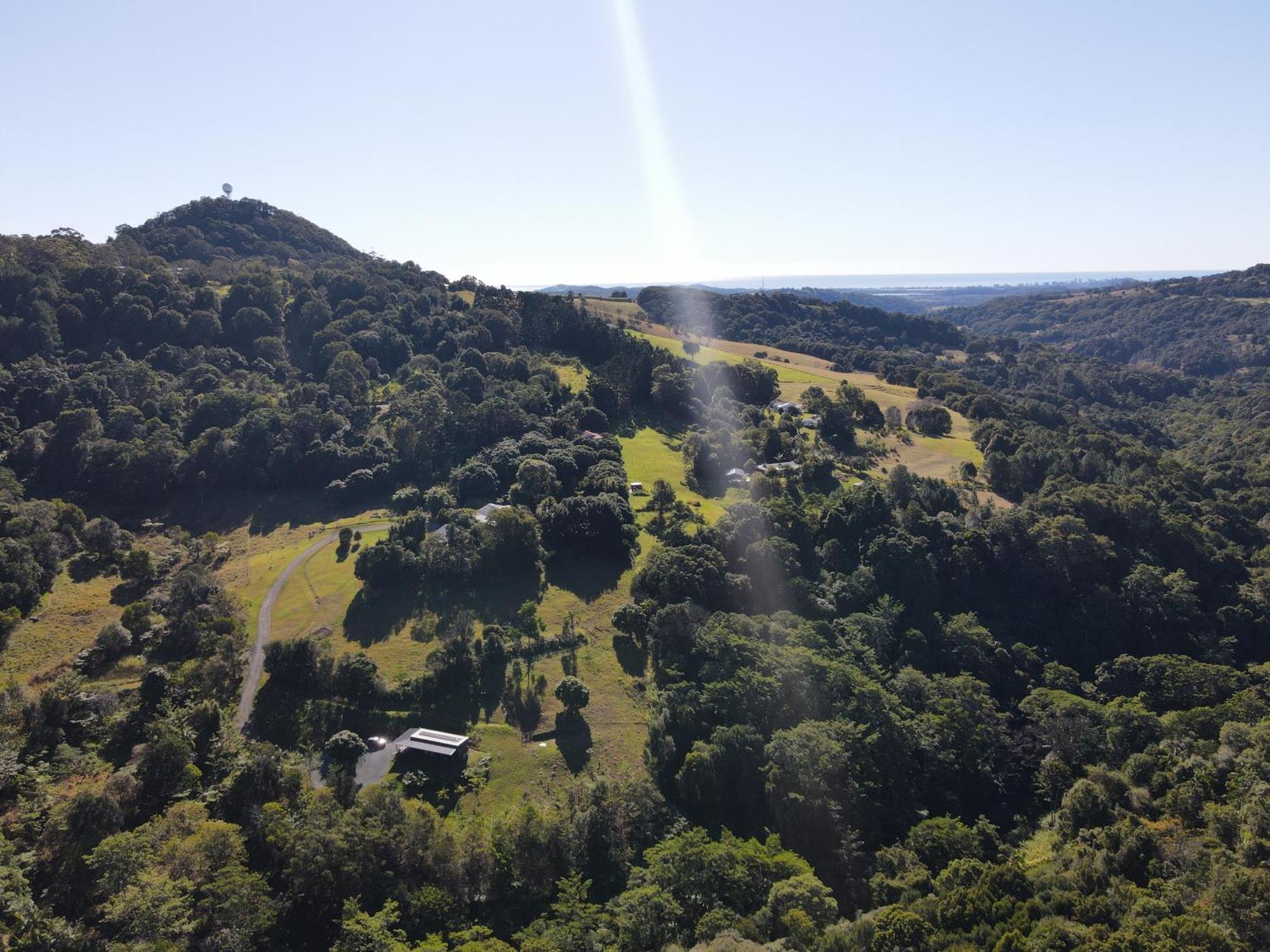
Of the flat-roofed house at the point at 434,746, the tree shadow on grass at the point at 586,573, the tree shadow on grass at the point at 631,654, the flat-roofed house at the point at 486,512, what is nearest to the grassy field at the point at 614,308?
the flat-roofed house at the point at 486,512

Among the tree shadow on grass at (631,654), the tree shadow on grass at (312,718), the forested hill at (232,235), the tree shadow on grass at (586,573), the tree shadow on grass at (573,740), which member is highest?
the forested hill at (232,235)

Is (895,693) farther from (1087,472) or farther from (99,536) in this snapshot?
(99,536)

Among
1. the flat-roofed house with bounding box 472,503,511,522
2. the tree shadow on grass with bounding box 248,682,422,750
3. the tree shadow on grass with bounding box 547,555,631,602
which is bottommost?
the tree shadow on grass with bounding box 248,682,422,750

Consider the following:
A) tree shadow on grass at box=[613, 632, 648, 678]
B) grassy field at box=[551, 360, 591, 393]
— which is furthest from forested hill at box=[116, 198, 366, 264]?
tree shadow on grass at box=[613, 632, 648, 678]

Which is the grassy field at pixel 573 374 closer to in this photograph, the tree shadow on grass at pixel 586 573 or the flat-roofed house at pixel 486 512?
the flat-roofed house at pixel 486 512

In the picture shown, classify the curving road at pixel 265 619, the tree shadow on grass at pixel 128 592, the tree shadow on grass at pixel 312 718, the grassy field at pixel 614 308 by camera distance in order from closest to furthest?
the tree shadow on grass at pixel 312 718, the curving road at pixel 265 619, the tree shadow on grass at pixel 128 592, the grassy field at pixel 614 308

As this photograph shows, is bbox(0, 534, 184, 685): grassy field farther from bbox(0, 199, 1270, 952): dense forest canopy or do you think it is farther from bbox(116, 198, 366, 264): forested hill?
bbox(116, 198, 366, 264): forested hill

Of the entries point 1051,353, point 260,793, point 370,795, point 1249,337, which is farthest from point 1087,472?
point 1249,337
